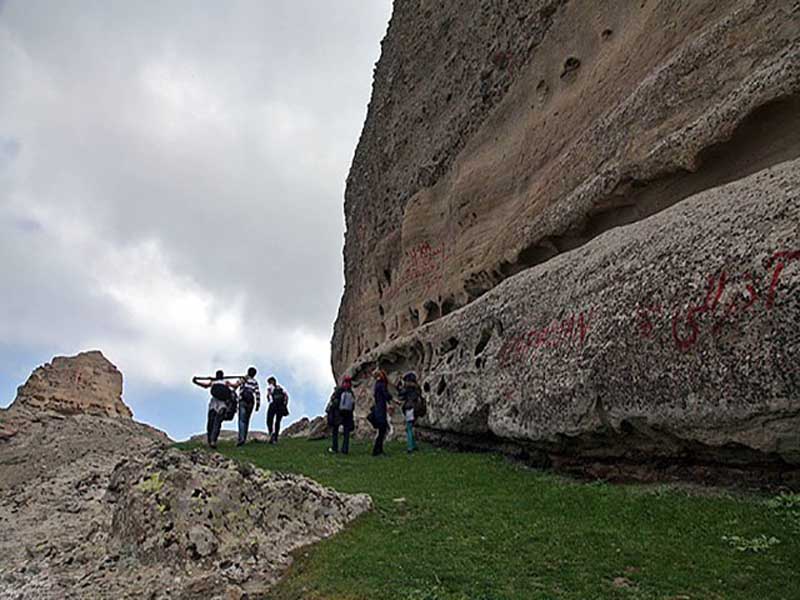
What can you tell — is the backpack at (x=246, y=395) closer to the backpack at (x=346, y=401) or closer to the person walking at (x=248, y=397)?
the person walking at (x=248, y=397)

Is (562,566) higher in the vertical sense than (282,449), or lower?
lower

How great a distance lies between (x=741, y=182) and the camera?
11344 mm

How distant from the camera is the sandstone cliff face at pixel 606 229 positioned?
9.73 m

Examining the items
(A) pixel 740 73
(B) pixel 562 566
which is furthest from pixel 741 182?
(B) pixel 562 566

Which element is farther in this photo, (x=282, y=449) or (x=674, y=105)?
(x=282, y=449)

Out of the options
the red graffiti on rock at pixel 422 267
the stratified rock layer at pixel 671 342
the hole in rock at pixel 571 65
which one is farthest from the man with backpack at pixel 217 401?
the hole in rock at pixel 571 65

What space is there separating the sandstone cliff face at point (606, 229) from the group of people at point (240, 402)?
5838 millimetres

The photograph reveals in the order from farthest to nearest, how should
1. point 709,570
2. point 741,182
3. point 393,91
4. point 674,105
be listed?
point 393,91 → point 674,105 → point 741,182 → point 709,570

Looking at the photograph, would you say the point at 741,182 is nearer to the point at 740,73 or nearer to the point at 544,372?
the point at 740,73

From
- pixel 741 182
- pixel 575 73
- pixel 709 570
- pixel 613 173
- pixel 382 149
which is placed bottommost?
pixel 709 570

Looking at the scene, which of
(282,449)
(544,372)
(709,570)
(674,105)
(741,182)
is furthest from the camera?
(282,449)

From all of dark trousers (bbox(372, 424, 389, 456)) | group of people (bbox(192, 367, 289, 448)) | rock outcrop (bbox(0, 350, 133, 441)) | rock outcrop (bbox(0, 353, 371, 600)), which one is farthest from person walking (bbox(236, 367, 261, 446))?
rock outcrop (bbox(0, 350, 133, 441))

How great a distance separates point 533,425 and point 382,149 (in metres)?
29.4

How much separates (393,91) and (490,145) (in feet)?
49.3
